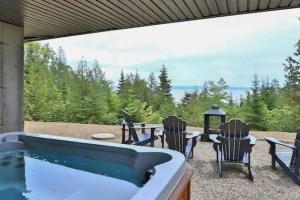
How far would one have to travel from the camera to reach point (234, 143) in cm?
506

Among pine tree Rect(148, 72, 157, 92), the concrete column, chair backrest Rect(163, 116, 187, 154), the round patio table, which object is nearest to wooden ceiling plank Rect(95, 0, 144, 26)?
chair backrest Rect(163, 116, 187, 154)

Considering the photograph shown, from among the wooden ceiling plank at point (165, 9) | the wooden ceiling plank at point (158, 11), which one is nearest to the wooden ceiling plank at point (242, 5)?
the wooden ceiling plank at point (165, 9)

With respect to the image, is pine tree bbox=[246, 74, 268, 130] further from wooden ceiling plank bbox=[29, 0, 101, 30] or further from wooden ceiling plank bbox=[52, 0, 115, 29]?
wooden ceiling plank bbox=[29, 0, 101, 30]

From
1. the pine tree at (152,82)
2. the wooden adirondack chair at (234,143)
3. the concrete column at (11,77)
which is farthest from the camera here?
the pine tree at (152,82)

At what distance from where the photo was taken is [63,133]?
8.21 m

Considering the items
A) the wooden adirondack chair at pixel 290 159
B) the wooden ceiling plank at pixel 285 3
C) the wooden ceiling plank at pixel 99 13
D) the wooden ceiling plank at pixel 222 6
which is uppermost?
the wooden ceiling plank at pixel 99 13

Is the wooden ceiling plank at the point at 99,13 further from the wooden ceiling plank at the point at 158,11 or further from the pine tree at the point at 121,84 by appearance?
Result: the pine tree at the point at 121,84

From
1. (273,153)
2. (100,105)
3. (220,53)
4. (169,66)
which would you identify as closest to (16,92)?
(100,105)

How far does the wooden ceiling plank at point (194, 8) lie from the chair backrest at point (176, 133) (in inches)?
72.2

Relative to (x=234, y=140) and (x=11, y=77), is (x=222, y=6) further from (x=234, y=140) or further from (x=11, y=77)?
(x=11, y=77)

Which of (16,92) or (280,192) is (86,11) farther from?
(280,192)

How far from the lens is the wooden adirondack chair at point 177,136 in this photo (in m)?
5.60

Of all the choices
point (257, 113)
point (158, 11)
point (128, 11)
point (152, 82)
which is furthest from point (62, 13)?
point (257, 113)

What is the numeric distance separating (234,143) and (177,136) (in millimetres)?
1041
